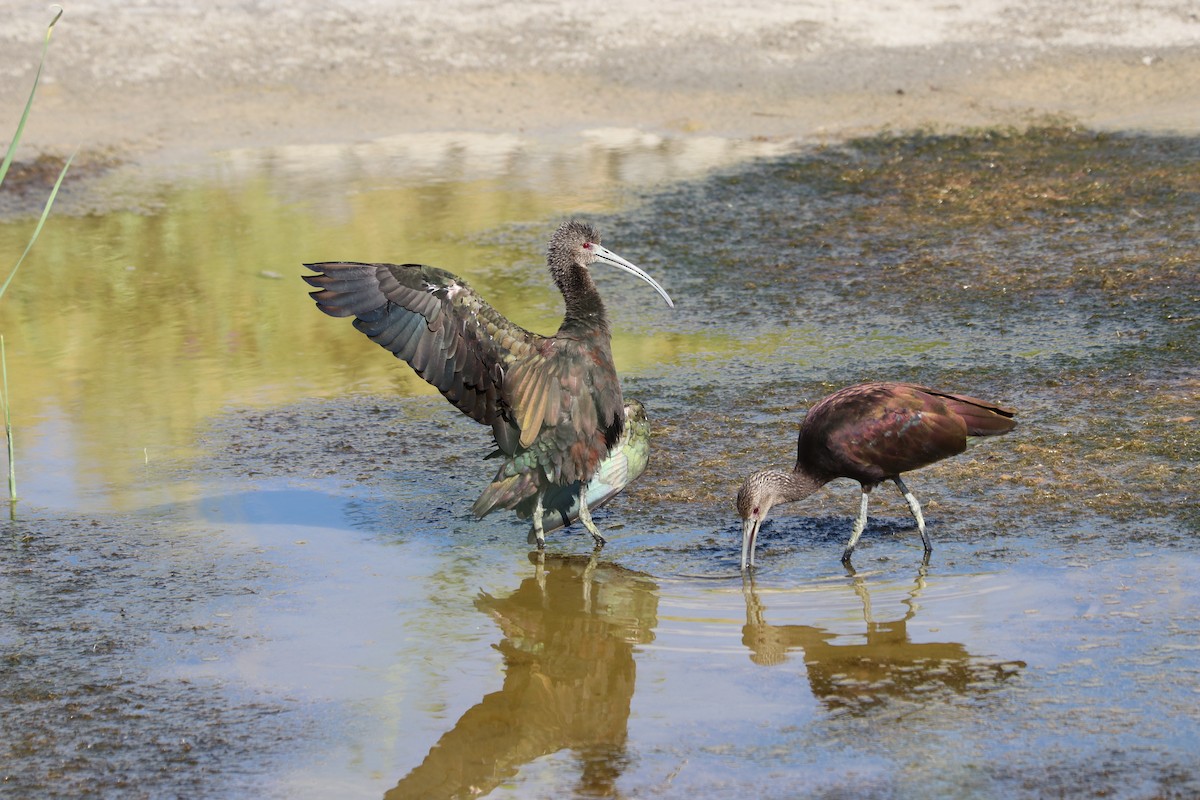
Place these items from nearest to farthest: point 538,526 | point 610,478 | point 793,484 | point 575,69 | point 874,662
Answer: point 874,662 < point 793,484 < point 538,526 < point 610,478 < point 575,69

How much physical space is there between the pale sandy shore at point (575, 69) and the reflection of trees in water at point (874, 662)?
8915mm

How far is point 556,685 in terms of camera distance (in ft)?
17.5

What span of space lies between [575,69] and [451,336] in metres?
9.56

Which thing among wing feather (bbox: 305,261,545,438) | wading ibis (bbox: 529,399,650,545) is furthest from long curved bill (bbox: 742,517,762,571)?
wing feather (bbox: 305,261,545,438)

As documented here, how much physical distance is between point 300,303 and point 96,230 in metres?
2.75

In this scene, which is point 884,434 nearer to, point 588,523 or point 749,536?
point 749,536

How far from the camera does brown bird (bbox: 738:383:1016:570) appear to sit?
20.3ft

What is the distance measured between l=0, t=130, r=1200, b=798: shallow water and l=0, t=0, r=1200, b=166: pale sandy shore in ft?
7.91

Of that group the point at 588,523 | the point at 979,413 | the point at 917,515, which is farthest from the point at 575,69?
the point at 917,515

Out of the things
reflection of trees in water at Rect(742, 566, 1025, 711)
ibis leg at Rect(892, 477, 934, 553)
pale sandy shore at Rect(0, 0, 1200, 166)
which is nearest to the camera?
reflection of trees in water at Rect(742, 566, 1025, 711)

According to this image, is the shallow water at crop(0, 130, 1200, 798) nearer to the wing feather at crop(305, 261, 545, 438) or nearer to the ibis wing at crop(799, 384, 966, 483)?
the ibis wing at crop(799, 384, 966, 483)

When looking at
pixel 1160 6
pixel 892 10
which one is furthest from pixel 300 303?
pixel 1160 6

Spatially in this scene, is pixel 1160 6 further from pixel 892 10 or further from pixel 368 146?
pixel 368 146

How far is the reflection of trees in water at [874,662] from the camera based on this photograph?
4988mm
